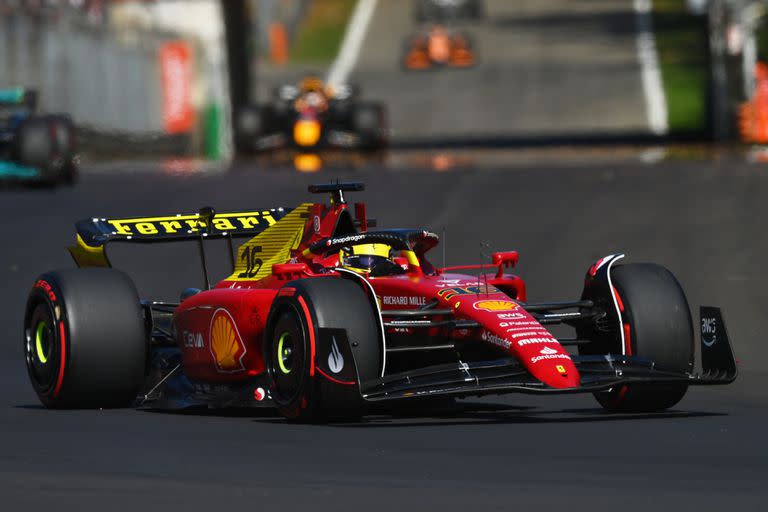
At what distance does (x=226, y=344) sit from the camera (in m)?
12.8

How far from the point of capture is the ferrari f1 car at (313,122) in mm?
40531

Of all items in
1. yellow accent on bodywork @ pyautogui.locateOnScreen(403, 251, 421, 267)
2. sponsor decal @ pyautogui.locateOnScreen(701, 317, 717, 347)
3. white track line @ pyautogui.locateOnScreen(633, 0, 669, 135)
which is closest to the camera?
sponsor decal @ pyautogui.locateOnScreen(701, 317, 717, 347)

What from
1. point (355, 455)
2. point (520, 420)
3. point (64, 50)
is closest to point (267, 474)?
point (355, 455)

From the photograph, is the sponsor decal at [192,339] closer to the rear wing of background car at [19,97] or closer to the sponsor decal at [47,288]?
the sponsor decal at [47,288]

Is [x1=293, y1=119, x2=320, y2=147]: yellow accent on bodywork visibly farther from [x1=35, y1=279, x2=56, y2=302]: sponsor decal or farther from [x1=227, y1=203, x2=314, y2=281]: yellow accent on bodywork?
[x1=35, y1=279, x2=56, y2=302]: sponsor decal

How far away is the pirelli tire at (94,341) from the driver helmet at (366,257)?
141 centimetres

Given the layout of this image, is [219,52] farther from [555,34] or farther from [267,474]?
[267,474]

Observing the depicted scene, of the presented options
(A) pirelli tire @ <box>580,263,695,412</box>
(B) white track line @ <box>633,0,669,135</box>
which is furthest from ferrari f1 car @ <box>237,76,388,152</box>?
(A) pirelli tire @ <box>580,263,695,412</box>

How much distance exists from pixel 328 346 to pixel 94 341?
211 centimetres

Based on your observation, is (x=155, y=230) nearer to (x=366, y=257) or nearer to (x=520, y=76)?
(x=366, y=257)

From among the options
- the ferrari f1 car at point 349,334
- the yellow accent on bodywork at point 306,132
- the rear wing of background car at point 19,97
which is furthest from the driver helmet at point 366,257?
the yellow accent on bodywork at point 306,132

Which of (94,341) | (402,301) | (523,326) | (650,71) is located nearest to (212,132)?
(650,71)

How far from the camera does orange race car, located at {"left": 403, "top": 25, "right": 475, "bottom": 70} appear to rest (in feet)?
227

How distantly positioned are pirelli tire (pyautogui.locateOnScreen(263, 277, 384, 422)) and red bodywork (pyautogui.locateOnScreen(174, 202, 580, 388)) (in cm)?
22
